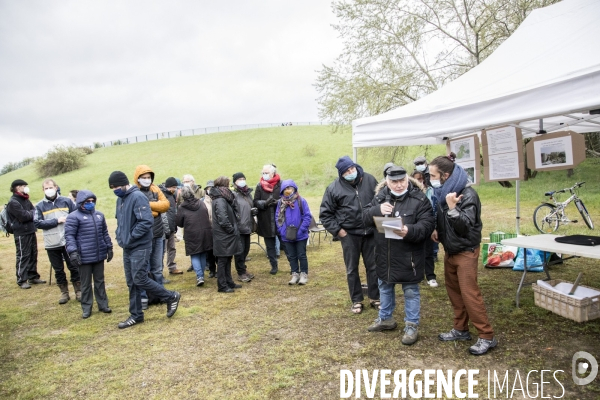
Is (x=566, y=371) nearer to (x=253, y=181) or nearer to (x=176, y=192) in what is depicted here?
(x=176, y=192)

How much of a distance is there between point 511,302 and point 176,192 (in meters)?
6.08

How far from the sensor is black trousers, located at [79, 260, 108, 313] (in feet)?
16.9

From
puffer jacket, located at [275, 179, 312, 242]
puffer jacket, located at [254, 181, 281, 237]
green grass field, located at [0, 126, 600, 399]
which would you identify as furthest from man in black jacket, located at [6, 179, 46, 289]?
puffer jacket, located at [275, 179, 312, 242]

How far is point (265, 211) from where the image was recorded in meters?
7.01

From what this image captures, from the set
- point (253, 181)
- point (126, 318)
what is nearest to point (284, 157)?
point (253, 181)

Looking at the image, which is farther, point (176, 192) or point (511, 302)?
point (176, 192)

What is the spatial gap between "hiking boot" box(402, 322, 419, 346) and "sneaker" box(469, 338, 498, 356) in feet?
1.69

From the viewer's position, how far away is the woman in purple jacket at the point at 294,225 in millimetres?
5853

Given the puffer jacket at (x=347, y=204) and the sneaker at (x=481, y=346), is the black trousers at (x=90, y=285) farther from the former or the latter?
the sneaker at (x=481, y=346)

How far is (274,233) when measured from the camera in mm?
6965

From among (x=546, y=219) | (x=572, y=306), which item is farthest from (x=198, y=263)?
(x=546, y=219)

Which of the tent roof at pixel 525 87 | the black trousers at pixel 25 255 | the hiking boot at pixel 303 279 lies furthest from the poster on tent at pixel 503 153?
the black trousers at pixel 25 255

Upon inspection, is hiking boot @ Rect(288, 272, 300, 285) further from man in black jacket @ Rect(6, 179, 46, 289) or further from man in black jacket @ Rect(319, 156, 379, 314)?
man in black jacket @ Rect(6, 179, 46, 289)

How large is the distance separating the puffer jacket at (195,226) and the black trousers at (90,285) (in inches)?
53.9
